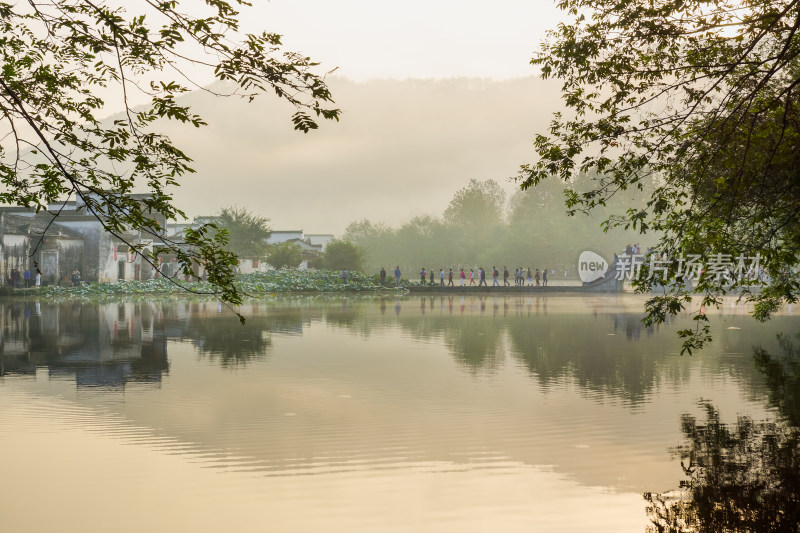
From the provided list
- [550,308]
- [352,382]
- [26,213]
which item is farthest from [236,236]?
[352,382]

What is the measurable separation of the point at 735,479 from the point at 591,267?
5102 centimetres

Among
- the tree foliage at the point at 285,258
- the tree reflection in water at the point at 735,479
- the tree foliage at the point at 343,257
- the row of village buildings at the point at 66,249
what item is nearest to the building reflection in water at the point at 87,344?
the tree reflection in water at the point at 735,479

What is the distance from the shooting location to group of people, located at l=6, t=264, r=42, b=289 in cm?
4966

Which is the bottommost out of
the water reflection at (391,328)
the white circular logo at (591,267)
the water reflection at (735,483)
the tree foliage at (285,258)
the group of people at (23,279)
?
the water reflection at (735,483)

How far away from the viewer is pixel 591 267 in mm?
57750

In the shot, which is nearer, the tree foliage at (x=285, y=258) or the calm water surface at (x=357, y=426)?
the calm water surface at (x=357, y=426)

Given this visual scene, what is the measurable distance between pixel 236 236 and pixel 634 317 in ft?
158

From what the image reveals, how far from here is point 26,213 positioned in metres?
59.8

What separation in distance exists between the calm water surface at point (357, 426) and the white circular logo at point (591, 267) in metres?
35.7

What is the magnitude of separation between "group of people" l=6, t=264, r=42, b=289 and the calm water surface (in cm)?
3030

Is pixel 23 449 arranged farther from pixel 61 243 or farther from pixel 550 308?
pixel 61 243

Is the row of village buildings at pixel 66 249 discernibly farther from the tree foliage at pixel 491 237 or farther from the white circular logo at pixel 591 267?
the tree foliage at pixel 491 237

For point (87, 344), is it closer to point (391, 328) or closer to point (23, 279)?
point (391, 328)

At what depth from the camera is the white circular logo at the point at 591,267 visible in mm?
57219
